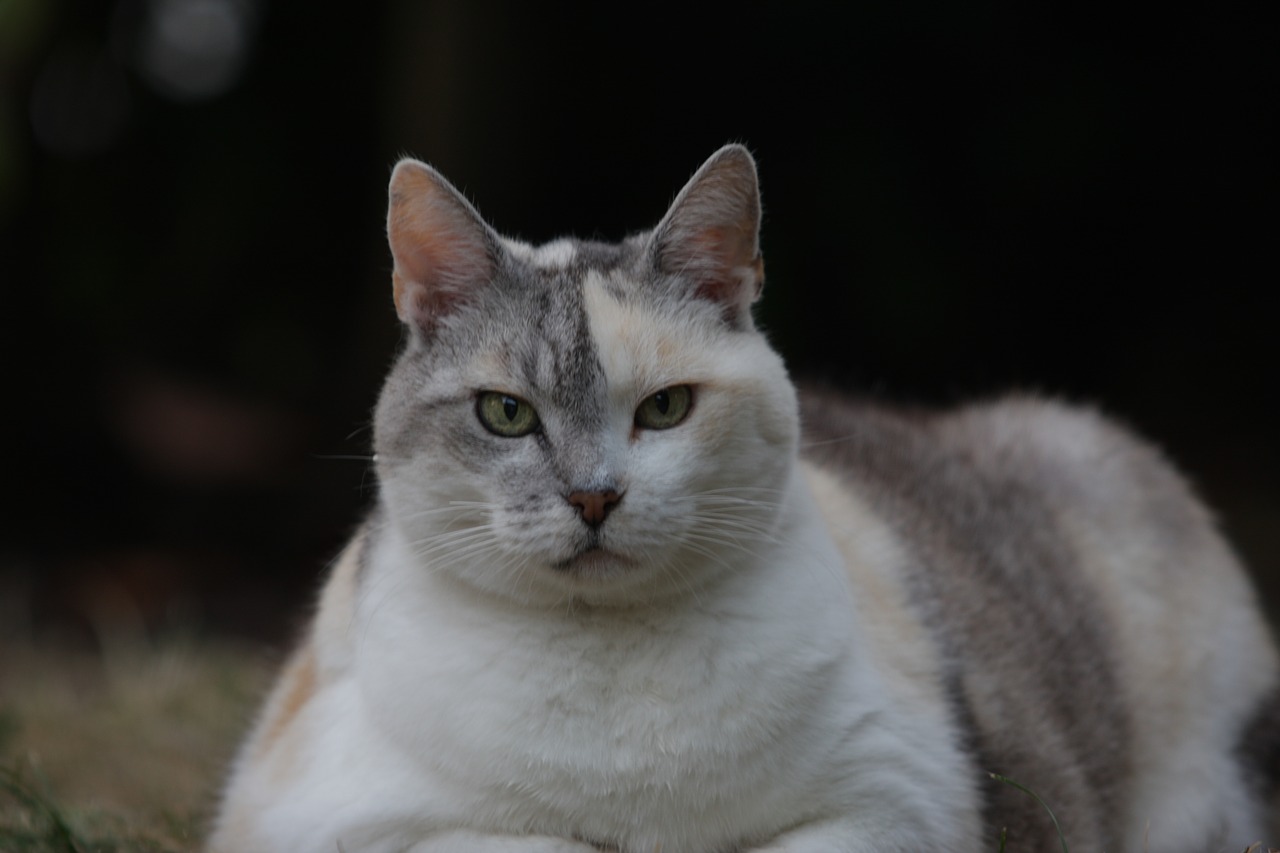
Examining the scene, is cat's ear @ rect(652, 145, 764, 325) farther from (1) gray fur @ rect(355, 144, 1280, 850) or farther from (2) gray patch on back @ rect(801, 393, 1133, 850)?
(2) gray patch on back @ rect(801, 393, 1133, 850)

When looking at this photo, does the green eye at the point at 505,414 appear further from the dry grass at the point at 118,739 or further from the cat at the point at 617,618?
the dry grass at the point at 118,739

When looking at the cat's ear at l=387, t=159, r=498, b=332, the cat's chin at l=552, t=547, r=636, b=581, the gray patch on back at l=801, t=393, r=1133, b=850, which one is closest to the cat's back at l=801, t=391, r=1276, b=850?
the gray patch on back at l=801, t=393, r=1133, b=850

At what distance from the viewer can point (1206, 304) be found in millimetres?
7434

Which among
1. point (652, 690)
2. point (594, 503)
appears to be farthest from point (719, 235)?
point (652, 690)

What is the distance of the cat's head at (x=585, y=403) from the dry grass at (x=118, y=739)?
3.98 ft

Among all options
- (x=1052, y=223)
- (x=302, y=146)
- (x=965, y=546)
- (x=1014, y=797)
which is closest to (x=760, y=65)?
(x=1052, y=223)

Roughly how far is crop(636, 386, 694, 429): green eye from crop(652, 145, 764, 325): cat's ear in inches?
11.0

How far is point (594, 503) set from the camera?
2256 mm

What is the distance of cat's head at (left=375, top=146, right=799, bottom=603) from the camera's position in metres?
2.30

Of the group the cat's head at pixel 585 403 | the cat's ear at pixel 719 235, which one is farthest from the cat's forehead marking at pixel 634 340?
the cat's ear at pixel 719 235

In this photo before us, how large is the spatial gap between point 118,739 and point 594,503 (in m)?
2.74

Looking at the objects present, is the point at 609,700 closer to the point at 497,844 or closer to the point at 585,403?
the point at 497,844

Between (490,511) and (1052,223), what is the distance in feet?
17.8

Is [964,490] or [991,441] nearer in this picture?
[964,490]
